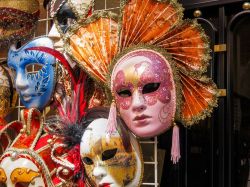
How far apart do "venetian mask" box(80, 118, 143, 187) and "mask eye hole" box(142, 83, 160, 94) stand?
0.48ft

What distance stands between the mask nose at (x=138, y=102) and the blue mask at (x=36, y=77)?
0.40m

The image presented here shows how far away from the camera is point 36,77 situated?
5.17 ft

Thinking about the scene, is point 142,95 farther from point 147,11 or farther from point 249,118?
point 249,118

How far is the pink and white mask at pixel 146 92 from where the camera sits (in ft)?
4.06

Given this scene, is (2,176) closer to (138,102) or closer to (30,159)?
(30,159)

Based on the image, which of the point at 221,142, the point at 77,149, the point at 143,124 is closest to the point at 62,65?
the point at 77,149

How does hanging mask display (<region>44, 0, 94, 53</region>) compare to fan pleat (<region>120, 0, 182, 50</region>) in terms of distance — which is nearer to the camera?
fan pleat (<region>120, 0, 182, 50</region>)

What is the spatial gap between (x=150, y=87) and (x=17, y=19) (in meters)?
0.69

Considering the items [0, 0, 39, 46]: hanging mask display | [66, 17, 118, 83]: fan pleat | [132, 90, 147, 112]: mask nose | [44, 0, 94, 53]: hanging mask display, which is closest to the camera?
[132, 90, 147, 112]: mask nose

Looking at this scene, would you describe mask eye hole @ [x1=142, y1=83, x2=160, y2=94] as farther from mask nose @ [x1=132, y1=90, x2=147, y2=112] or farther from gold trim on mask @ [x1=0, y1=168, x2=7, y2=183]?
gold trim on mask @ [x1=0, y1=168, x2=7, y2=183]

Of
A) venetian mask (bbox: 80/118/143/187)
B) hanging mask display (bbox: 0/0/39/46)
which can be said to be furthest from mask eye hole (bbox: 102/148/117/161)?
hanging mask display (bbox: 0/0/39/46)

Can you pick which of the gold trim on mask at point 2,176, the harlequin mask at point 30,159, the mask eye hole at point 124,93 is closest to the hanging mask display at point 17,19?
the harlequin mask at point 30,159

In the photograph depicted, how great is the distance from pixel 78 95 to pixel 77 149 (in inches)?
6.5

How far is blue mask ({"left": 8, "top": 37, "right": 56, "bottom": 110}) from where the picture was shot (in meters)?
1.56
